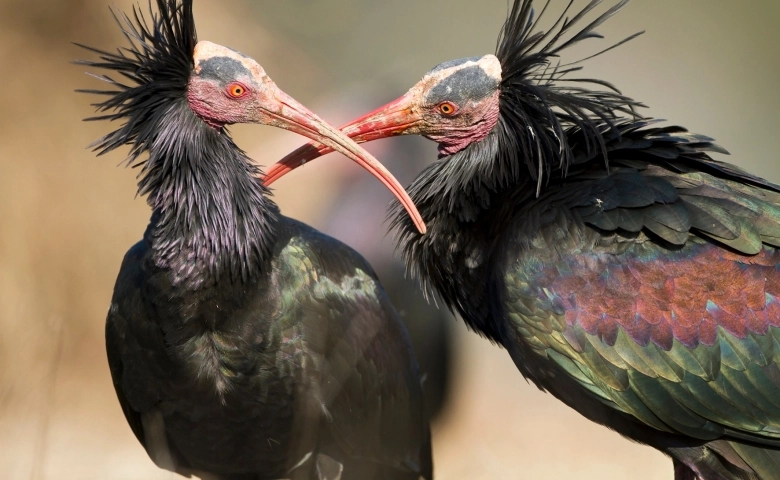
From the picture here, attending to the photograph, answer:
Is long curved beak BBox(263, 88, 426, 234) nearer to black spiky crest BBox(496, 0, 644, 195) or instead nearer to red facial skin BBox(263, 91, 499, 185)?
red facial skin BBox(263, 91, 499, 185)

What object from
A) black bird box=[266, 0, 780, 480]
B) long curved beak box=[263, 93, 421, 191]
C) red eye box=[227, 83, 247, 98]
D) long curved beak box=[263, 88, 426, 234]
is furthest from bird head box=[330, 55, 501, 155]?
red eye box=[227, 83, 247, 98]

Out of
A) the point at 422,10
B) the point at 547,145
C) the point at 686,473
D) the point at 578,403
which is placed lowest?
the point at 686,473

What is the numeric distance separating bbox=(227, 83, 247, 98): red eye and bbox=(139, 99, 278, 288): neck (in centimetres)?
Result: 20

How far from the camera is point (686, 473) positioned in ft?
13.7

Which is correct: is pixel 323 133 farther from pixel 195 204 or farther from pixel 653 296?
pixel 653 296

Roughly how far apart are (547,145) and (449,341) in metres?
3.24

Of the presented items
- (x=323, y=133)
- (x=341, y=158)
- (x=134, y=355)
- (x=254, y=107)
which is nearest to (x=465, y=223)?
(x=323, y=133)

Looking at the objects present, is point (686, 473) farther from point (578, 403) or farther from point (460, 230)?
point (460, 230)

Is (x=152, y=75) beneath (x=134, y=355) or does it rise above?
above

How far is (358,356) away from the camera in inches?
187

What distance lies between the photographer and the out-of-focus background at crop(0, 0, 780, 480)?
689 cm

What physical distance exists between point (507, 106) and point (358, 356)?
154cm

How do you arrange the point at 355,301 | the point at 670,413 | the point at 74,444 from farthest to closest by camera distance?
the point at 74,444
the point at 355,301
the point at 670,413

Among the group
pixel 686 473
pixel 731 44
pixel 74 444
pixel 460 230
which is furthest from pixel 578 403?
pixel 731 44
